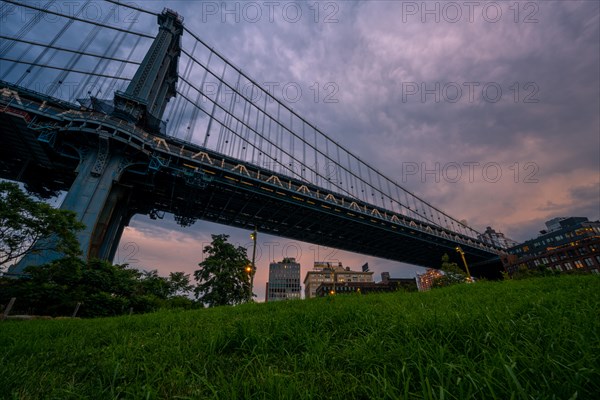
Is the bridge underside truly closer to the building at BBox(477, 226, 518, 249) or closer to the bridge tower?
the bridge tower

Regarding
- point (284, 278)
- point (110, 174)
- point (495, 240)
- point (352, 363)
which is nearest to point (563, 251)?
point (495, 240)

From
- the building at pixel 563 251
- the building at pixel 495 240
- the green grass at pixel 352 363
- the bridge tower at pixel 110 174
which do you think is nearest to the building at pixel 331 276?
the building at pixel 495 240

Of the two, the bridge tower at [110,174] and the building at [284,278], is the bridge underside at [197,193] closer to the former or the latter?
the bridge tower at [110,174]

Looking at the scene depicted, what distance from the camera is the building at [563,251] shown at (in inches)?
2534

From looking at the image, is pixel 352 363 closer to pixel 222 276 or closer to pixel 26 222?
pixel 26 222

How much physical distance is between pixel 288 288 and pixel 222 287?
11192 centimetres

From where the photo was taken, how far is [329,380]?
69.6 inches

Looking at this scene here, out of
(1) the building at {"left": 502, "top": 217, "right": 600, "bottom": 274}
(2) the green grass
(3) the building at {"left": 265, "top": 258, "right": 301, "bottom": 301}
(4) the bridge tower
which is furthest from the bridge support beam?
(3) the building at {"left": 265, "top": 258, "right": 301, "bottom": 301}

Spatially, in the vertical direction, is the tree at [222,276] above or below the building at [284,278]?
below

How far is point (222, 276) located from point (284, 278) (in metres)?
114

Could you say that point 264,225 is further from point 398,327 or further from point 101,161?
point 398,327

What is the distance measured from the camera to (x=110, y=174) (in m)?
23.3

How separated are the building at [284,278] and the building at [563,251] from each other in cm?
9546


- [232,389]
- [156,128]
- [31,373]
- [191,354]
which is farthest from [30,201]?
[156,128]
